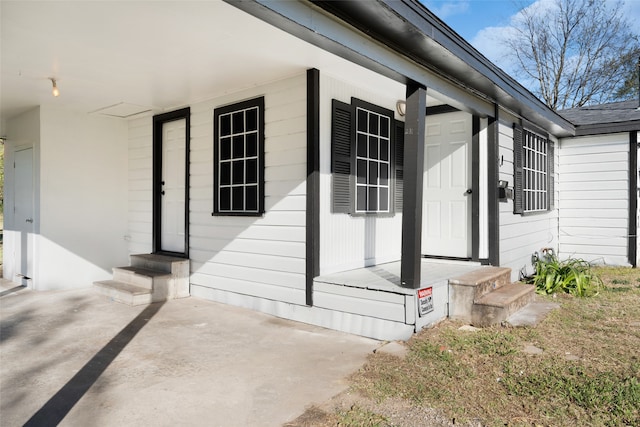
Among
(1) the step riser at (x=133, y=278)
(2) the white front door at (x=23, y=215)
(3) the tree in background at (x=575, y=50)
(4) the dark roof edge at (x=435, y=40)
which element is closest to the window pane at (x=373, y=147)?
(4) the dark roof edge at (x=435, y=40)

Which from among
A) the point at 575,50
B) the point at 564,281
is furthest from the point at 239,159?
the point at 575,50

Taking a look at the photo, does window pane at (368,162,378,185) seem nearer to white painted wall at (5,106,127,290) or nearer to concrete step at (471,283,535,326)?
concrete step at (471,283,535,326)

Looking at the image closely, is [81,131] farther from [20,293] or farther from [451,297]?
[451,297]

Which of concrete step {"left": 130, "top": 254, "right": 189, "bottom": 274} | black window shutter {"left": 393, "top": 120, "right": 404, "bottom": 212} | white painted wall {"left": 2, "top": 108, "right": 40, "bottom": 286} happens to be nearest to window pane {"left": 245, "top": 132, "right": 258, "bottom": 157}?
concrete step {"left": 130, "top": 254, "right": 189, "bottom": 274}

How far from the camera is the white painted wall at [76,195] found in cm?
554

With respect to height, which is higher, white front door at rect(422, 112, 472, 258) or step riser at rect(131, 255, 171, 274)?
white front door at rect(422, 112, 472, 258)

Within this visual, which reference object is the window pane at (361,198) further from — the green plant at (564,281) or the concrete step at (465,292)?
the green plant at (564,281)

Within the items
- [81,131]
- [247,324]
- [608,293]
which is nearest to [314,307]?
[247,324]

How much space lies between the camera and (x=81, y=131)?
588 cm

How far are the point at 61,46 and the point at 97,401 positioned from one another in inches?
105

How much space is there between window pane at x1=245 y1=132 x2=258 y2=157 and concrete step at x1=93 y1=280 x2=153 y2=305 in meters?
1.96

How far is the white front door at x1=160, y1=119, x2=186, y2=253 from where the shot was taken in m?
5.72

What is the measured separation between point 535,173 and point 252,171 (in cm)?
445

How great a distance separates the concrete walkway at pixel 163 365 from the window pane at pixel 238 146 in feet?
5.53
